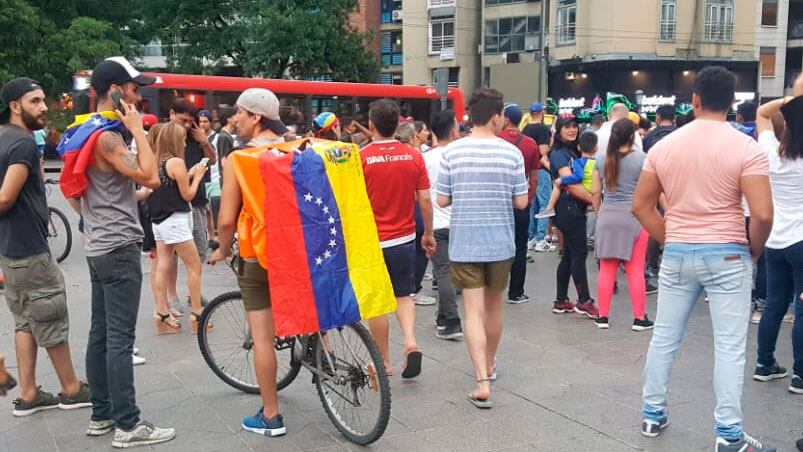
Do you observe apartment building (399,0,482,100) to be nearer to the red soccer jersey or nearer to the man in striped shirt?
the red soccer jersey

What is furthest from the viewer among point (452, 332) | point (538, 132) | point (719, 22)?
point (719, 22)

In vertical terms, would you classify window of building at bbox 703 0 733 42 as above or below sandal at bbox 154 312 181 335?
above

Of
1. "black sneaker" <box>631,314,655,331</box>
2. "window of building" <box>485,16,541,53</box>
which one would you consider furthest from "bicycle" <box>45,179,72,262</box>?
"window of building" <box>485,16,541,53</box>

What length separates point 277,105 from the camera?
4242 mm

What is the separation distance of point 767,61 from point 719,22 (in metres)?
4.41

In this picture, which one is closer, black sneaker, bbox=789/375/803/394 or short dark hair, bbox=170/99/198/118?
black sneaker, bbox=789/375/803/394

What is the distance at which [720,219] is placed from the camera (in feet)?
12.8

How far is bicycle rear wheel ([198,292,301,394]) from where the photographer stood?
4941 mm

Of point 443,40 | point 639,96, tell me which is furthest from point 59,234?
point 443,40

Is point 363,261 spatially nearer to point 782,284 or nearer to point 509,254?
point 509,254

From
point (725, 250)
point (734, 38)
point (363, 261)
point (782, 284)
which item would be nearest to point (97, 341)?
point (363, 261)

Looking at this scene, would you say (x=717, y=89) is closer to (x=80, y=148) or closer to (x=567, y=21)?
(x=80, y=148)

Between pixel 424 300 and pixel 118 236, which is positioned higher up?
pixel 118 236

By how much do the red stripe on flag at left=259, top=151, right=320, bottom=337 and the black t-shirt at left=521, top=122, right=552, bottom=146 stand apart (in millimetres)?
6932
